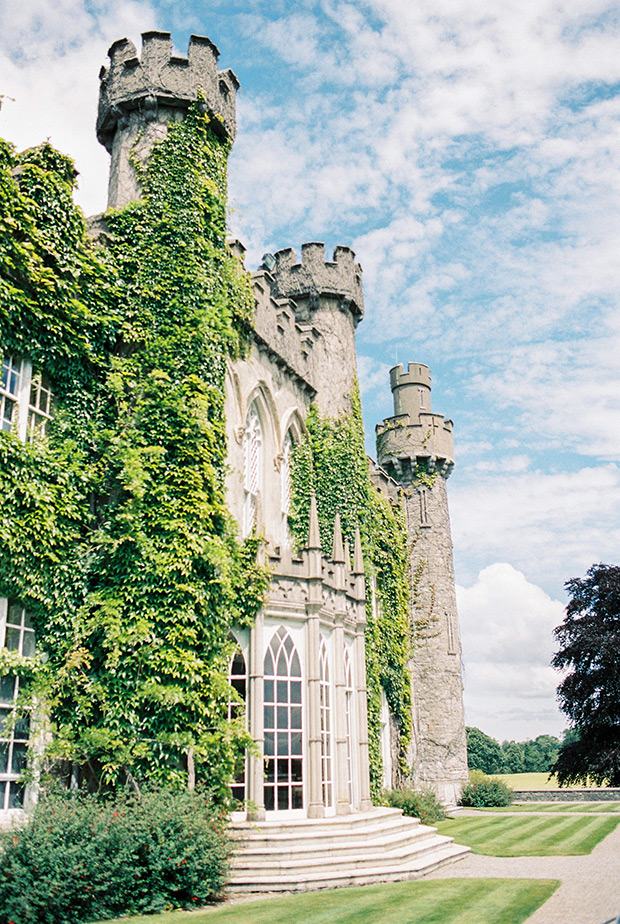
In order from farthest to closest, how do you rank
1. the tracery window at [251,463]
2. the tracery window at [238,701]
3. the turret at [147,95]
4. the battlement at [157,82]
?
1. the tracery window at [251,463]
2. the battlement at [157,82]
3. the turret at [147,95]
4. the tracery window at [238,701]

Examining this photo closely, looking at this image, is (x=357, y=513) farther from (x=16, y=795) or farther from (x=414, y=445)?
(x=16, y=795)

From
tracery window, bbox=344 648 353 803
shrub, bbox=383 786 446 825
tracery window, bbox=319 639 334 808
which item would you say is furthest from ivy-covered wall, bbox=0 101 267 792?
shrub, bbox=383 786 446 825

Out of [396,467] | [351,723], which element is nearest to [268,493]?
[351,723]

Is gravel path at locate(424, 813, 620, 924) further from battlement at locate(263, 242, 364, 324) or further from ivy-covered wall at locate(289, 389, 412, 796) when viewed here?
battlement at locate(263, 242, 364, 324)

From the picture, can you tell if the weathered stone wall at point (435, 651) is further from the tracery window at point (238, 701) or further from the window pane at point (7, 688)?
the window pane at point (7, 688)

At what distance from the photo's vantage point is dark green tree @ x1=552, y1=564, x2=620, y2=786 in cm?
3047

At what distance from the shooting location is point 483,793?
31406mm

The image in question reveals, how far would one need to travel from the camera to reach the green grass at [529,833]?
670 inches

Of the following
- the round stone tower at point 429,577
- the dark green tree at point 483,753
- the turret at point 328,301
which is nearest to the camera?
the turret at point 328,301

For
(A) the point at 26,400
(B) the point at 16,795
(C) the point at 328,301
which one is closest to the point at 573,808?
(C) the point at 328,301

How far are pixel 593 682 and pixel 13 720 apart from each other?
25258mm

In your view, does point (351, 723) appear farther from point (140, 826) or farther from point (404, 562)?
point (404, 562)

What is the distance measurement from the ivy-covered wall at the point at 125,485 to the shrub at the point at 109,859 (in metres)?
1.12

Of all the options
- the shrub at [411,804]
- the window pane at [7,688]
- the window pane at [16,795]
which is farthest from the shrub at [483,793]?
the window pane at [7,688]
